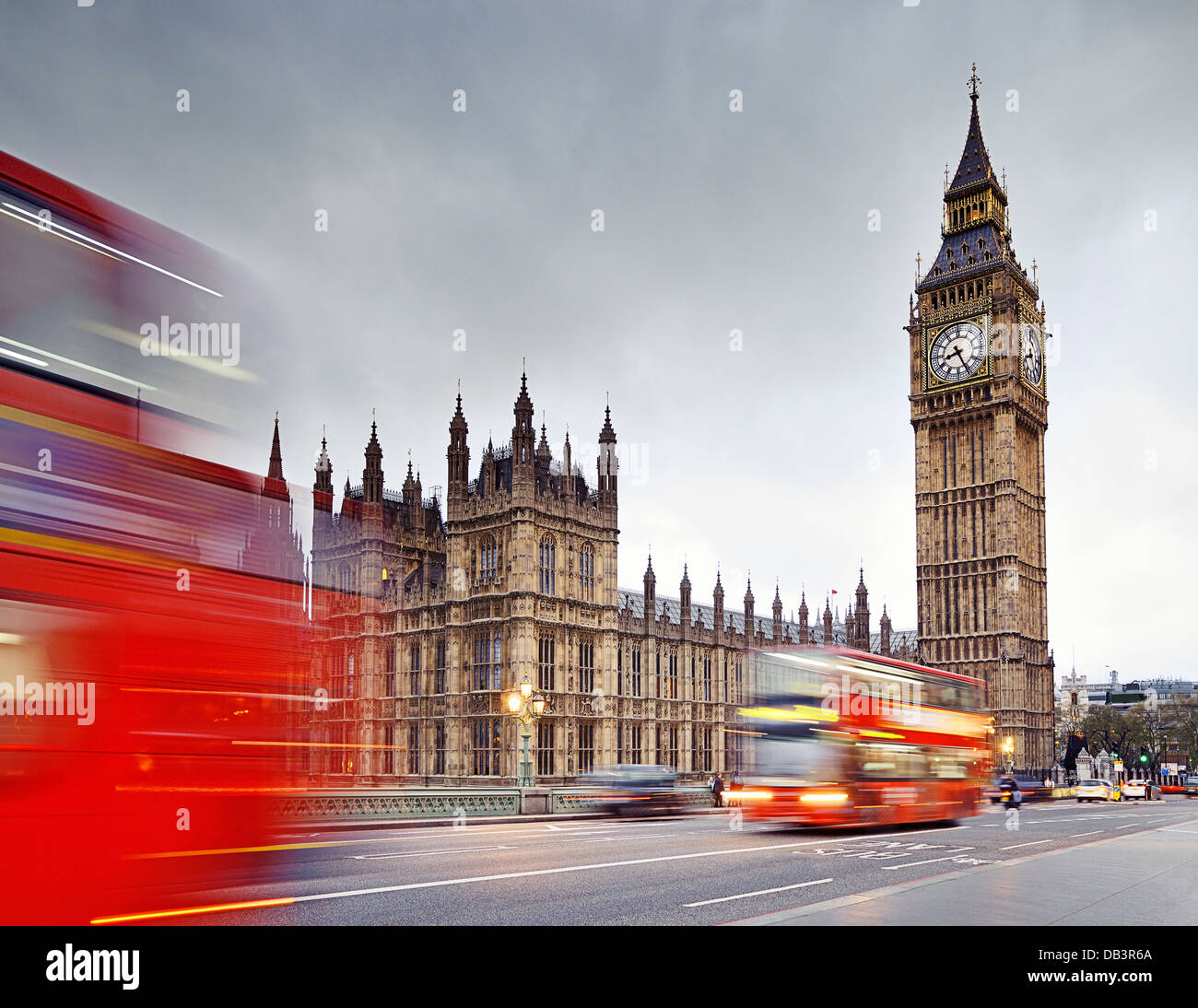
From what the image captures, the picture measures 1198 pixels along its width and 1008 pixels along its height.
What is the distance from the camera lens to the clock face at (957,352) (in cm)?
8556

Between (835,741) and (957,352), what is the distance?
72330mm

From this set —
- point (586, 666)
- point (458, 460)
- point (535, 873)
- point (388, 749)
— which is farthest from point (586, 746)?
point (535, 873)

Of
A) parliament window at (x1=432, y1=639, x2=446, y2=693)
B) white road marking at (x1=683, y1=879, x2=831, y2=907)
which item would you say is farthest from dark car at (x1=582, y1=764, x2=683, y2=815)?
white road marking at (x1=683, y1=879, x2=831, y2=907)

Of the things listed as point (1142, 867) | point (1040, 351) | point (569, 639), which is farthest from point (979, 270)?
point (1142, 867)

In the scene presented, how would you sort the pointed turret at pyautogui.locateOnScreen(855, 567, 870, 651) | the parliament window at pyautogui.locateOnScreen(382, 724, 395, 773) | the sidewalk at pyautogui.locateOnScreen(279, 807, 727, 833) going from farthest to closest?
the pointed turret at pyautogui.locateOnScreen(855, 567, 870, 651) < the parliament window at pyautogui.locateOnScreen(382, 724, 395, 773) < the sidewalk at pyautogui.locateOnScreen(279, 807, 727, 833)

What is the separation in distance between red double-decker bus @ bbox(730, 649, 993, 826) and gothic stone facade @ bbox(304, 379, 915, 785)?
23942mm

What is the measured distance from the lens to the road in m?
10.4

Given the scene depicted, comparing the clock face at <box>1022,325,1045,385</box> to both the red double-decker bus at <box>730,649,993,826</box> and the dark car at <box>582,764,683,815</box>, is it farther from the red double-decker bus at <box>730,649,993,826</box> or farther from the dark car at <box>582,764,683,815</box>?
the red double-decker bus at <box>730,649,993,826</box>

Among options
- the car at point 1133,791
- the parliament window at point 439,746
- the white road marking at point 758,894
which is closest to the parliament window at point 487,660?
the parliament window at point 439,746

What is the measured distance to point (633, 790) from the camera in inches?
1291

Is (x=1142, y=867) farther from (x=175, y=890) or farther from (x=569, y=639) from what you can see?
(x=569, y=639)

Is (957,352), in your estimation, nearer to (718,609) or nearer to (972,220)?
(972,220)

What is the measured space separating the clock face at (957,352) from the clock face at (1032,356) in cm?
Result: 386
